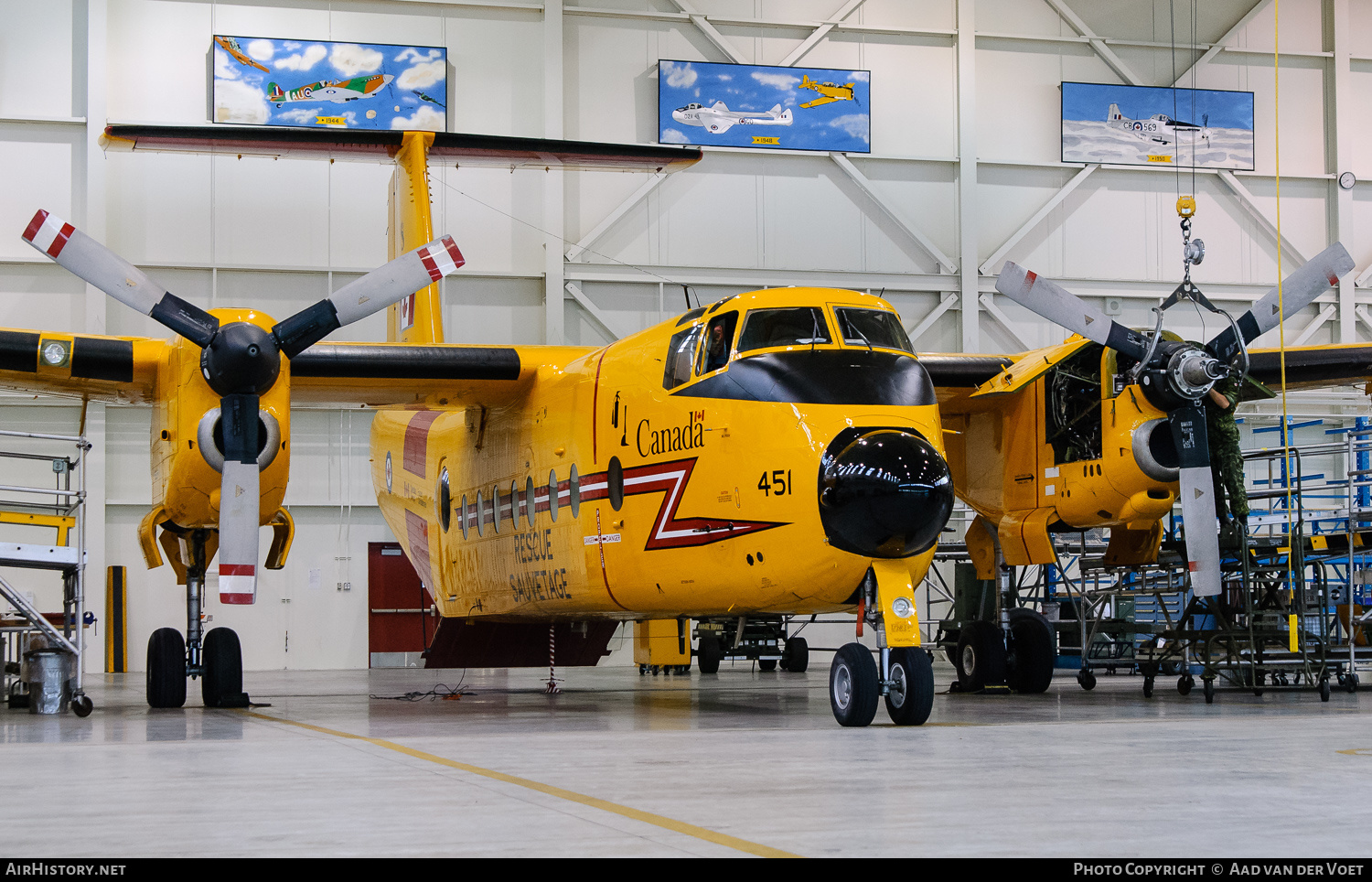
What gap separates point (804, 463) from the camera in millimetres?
9492

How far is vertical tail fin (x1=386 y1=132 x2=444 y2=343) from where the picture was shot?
15828 mm

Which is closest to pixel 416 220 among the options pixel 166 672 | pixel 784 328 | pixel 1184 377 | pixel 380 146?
pixel 380 146

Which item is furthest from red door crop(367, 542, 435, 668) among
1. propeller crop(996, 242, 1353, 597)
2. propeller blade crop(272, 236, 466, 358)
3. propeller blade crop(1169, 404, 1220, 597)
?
propeller blade crop(1169, 404, 1220, 597)

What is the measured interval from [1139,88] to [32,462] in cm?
2293

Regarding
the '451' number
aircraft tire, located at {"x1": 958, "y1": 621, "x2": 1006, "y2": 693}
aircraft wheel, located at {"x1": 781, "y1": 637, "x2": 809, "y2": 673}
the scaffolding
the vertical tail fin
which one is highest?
the vertical tail fin

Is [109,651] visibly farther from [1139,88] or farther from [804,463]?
[1139,88]

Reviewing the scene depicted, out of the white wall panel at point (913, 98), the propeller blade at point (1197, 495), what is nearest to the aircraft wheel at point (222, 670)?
the propeller blade at point (1197, 495)

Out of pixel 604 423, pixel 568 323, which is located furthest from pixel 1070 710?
pixel 568 323

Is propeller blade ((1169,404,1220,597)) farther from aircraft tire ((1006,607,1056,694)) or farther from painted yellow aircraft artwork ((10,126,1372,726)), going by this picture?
aircraft tire ((1006,607,1056,694))

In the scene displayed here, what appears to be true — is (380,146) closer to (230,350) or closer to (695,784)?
(230,350)

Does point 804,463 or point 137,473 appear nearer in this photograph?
point 804,463

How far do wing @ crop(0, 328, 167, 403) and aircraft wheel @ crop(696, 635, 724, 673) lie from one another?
11590mm

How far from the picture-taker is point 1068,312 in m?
12.0

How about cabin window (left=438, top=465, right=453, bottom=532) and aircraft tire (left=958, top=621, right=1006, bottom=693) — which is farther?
cabin window (left=438, top=465, right=453, bottom=532)
